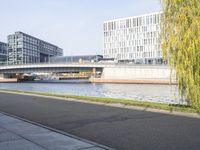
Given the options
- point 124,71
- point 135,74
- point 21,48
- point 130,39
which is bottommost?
point 135,74

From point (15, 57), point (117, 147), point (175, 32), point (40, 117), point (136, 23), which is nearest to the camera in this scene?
point (117, 147)

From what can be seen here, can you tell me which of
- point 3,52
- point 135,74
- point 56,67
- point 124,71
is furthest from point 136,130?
point 3,52

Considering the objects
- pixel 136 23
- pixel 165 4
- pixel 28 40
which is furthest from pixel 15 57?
pixel 165 4

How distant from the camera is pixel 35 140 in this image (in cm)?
892

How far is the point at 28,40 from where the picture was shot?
18812cm

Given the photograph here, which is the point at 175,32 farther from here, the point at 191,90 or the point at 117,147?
the point at 117,147

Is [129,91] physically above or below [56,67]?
below

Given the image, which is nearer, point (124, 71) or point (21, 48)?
point (124, 71)

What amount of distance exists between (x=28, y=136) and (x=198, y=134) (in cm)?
511

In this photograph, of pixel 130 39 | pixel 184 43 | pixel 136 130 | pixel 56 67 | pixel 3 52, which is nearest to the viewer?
pixel 136 130

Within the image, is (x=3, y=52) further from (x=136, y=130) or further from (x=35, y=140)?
(x=35, y=140)

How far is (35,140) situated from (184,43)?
9.08 meters

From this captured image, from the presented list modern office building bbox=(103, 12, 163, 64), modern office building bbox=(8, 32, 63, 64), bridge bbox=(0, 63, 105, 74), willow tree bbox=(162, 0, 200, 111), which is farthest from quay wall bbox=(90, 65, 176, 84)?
modern office building bbox=(8, 32, 63, 64)

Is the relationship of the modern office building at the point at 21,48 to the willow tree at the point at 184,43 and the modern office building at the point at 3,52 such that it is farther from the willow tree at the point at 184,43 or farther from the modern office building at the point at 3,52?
the willow tree at the point at 184,43
